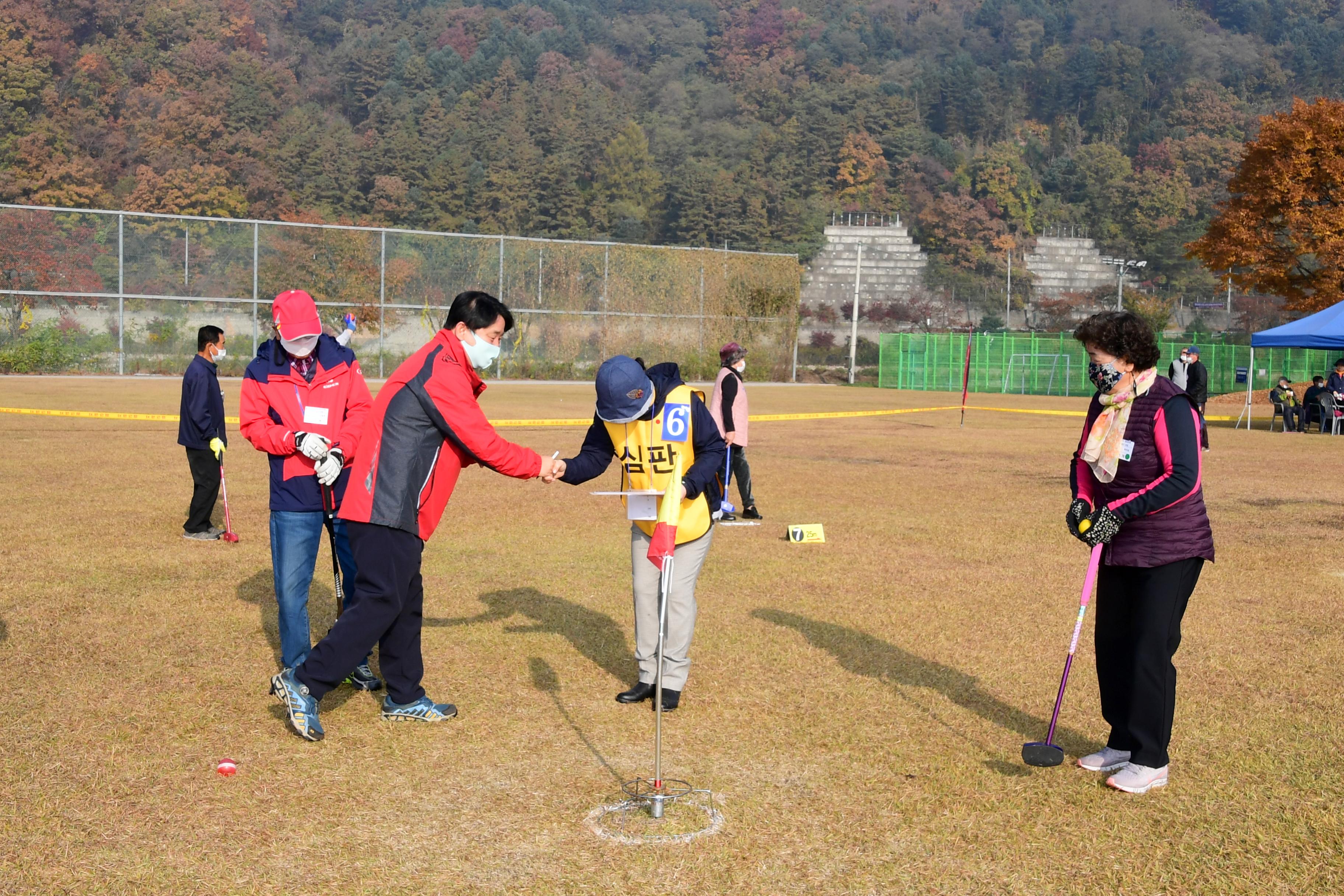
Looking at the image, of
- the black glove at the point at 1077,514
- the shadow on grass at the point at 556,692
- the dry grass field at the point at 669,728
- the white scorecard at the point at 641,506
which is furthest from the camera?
the shadow on grass at the point at 556,692

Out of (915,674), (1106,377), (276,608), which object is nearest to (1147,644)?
(1106,377)

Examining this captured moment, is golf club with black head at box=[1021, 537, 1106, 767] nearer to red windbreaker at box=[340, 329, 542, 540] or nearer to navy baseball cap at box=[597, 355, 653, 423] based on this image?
navy baseball cap at box=[597, 355, 653, 423]

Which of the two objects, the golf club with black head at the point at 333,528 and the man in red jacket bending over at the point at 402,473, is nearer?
the man in red jacket bending over at the point at 402,473

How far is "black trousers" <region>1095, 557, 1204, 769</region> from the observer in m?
4.90

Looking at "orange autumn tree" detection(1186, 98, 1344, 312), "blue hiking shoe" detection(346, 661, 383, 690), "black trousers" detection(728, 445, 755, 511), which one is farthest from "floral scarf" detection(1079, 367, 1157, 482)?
"orange autumn tree" detection(1186, 98, 1344, 312)

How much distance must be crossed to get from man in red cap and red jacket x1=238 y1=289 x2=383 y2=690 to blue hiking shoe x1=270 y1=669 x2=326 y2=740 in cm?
50

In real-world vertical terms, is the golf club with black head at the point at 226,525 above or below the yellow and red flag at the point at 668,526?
below

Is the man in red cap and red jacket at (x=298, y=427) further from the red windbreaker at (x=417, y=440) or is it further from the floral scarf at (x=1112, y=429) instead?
the floral scarf at (x=1112, y=429)

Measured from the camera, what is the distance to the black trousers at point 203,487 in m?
10.3

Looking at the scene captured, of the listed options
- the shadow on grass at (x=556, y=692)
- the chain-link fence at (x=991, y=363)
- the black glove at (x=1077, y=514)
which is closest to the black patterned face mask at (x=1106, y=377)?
Answer: the black glove at (x=1077, y=514)

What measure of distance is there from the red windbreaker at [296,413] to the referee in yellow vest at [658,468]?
1170mm

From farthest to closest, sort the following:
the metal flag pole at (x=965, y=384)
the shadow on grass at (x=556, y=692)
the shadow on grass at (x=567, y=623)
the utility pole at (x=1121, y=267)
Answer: the utility pole at (x=1121, y=267) < the metal flag pole at (x=965, y=384) < the shadow on grass at (x=567, y=623) < the shadow on grass at (x=556, y=692)

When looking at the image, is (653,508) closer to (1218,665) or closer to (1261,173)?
(1218,665)

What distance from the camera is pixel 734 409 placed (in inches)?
472
